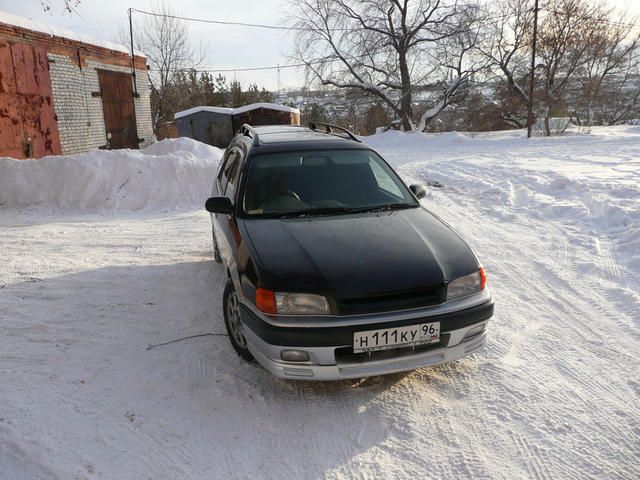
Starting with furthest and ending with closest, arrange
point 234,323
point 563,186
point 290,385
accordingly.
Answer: point 563,186 < point 234,323 < point 290,385

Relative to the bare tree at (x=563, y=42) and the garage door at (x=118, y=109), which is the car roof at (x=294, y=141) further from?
the bare tree at (x=563, y=42)

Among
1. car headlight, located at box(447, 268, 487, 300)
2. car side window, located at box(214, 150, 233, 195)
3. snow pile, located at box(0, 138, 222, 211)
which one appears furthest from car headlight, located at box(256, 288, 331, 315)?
snow pile, located at box(0, 138, 222, 211)

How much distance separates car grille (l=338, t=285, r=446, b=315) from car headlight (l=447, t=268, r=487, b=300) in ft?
0.25

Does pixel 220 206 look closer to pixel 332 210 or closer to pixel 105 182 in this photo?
pixel 332 210

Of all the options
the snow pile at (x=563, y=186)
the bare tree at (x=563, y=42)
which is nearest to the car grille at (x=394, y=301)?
the snow pile at (x=563, y=186)

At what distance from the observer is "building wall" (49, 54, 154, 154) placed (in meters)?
12.3

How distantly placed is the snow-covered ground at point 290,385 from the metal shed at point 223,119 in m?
15.8

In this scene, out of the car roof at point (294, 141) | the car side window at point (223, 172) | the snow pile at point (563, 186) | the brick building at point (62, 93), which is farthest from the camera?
the brick building at point (62, 93)

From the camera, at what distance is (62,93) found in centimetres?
1241

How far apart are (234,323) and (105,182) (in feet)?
23.3

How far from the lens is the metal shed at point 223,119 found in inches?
838

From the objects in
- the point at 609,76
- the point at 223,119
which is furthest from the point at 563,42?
the point at 223,119

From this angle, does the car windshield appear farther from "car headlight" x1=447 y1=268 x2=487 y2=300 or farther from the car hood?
"car headlight" x1=447 y1=268 x2=487 y2=300

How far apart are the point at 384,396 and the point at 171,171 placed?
800 centimetres
